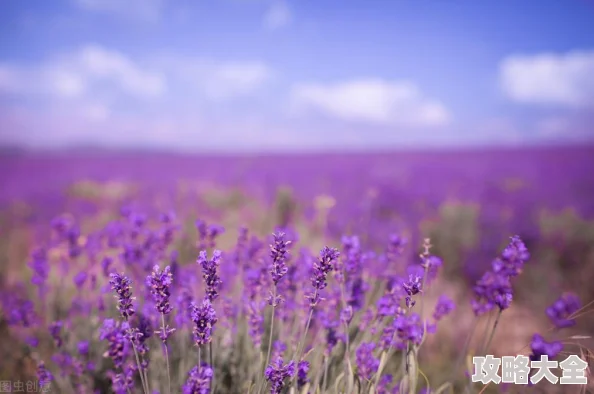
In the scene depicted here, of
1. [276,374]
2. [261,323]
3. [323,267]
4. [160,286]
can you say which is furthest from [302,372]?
[160,286]

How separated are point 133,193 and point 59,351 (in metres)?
7.21

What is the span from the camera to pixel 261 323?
1.75 meters

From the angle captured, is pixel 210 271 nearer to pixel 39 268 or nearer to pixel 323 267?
pixel 323 267

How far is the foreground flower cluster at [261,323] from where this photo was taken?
1.24 meters

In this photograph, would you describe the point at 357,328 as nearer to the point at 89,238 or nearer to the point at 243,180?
the point at 89,238

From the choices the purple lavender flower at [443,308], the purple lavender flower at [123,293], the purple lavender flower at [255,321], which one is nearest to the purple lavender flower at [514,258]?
the purple lavender flower at [443,308]

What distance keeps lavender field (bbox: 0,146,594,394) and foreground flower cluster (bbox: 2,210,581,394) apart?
0.01 metres

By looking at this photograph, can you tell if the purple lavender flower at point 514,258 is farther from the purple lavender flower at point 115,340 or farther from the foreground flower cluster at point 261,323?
the purple lavender flower at point 115,340

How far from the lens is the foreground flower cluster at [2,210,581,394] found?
1.24m

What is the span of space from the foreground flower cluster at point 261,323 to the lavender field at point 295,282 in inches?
0.4

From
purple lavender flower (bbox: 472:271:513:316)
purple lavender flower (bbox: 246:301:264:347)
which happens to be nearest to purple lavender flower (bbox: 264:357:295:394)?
purple lavender flower (bbox: 246:301:264:347)

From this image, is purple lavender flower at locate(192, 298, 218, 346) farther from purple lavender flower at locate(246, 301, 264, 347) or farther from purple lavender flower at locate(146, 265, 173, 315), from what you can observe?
purple lavender flower at locate(246, 301, 264, 347)

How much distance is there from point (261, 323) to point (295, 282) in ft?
1.01

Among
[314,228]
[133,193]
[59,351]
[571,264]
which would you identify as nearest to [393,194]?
[314,228]
